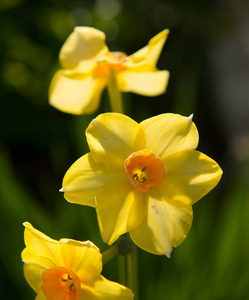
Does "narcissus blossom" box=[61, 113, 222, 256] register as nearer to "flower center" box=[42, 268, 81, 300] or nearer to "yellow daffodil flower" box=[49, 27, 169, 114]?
"flower center" box=[42, 268, 81, 300]

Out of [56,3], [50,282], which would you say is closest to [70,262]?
[50,282]

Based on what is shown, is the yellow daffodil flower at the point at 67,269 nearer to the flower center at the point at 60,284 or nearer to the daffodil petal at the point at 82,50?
the flower center at the point at 60,284

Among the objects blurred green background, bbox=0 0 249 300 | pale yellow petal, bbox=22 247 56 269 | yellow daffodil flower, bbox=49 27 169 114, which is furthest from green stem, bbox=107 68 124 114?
blurred green background, bbox=0 0 249 300

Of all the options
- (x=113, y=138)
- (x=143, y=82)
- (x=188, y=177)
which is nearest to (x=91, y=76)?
(x=143, y=82)

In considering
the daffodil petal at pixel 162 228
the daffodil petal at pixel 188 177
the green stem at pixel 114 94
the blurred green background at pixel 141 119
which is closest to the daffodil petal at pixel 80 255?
the daffodil petal at pixel 162 228

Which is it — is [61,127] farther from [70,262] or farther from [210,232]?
[70,262]

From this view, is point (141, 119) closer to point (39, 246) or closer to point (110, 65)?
point (110, 65)
